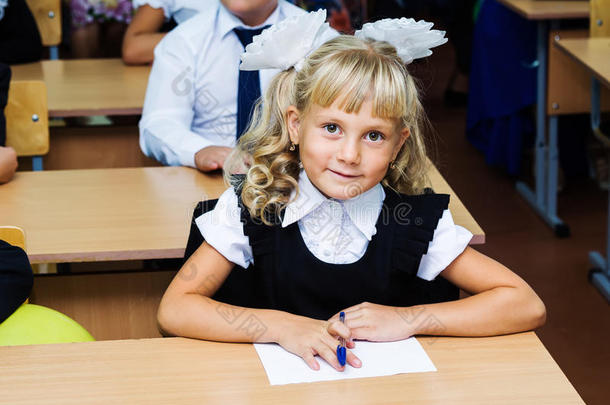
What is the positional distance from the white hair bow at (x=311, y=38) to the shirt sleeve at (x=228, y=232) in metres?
0.28

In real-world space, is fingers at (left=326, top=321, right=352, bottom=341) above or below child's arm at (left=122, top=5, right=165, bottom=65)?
below

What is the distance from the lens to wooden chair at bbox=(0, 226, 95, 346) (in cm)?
157

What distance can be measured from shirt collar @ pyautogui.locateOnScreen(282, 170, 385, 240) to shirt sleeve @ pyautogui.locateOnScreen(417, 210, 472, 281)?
0.11 meters

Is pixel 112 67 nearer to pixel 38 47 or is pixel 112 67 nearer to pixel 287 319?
pixel 38 47

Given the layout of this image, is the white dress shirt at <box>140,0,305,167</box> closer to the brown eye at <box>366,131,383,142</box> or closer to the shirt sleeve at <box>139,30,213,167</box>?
the shirt sleeve at <box>139,30,213,167</box>

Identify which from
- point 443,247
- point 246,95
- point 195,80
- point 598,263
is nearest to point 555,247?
point 598,263

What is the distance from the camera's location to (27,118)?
99.4 inches

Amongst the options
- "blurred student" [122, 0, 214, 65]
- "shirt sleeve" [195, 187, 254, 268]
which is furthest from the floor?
"blurred student" [122, 0, 214, 65]

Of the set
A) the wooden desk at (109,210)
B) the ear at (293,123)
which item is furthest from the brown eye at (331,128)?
the wooden desk at (109,210)

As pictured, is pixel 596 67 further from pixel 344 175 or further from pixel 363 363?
pixel 363 363

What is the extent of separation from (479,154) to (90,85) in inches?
84.2

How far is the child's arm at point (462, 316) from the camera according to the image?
4.72 ft

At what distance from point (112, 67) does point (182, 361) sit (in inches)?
82.4

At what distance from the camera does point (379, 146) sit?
1534 millimetres
